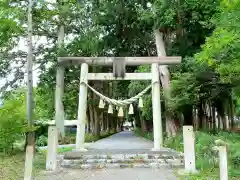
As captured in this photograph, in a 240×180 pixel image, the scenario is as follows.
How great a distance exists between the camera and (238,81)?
37.3ft

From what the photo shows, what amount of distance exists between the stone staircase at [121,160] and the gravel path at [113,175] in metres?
0.42

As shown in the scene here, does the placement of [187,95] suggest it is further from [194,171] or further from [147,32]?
[147,32]

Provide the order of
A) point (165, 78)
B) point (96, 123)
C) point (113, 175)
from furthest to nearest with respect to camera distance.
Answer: point (96, 123), point (165, 78), point (113, 175)

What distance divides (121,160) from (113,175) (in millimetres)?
1490

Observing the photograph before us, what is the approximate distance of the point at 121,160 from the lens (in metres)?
9.37

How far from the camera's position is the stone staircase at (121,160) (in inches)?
358

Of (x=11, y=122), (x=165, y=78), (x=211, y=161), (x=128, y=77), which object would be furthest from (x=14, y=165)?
(x=165, y=78)

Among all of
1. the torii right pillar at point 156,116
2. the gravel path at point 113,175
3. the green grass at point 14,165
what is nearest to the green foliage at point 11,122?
the green grass at point 14,165

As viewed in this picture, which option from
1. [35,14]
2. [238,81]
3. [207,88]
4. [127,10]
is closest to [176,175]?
[238,81]

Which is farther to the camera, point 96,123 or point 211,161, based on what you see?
point 96,123

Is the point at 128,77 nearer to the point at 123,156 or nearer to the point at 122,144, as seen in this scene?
the point at 123,156

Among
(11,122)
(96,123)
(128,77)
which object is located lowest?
(96,123)

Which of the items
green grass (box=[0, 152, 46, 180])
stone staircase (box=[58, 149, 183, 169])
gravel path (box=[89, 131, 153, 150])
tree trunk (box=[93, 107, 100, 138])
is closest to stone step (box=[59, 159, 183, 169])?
stone staircase (box=[58, 149, 183, 169])

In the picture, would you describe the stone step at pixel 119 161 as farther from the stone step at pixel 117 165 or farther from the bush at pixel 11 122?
the bush at pixel 11 122
